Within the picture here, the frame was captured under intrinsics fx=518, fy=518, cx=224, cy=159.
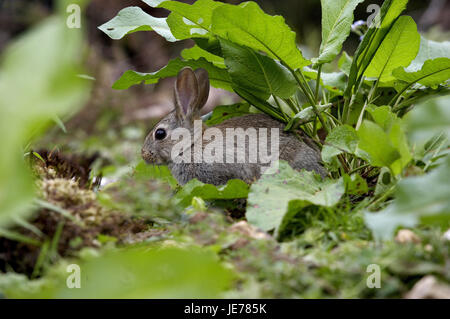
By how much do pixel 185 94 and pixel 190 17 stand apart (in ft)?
3.17

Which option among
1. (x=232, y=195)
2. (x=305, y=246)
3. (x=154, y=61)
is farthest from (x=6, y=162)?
(x=154, y=61)

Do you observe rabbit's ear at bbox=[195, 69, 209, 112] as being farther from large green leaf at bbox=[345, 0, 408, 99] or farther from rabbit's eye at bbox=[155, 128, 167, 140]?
large green leaf at bbox=[345, 0, 408, 99]

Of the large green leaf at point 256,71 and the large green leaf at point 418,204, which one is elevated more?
the large green leaf at point 256,71

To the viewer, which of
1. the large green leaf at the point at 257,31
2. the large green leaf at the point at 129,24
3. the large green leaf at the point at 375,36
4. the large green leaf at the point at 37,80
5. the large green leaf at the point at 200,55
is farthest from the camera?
the large green leaf at the point at 200,55

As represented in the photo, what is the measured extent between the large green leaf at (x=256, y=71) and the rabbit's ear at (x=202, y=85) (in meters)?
0.54

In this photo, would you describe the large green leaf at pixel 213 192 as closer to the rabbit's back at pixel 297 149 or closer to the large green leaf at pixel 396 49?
the rabbit's back at pixel 297 149

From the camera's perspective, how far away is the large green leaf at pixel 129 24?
145 inches

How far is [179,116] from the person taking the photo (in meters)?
4.45

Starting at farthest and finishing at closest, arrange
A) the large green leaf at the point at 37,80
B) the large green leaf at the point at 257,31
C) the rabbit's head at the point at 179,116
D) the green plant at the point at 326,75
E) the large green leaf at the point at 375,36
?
1. the rabbit's head at the point at 179,116
2. the large green leaf at the point at 375,36
3. the large green leaf at the point at 257,31
4. the green plant at the point at 326,75
5. the large green leaf at the point at 37,80

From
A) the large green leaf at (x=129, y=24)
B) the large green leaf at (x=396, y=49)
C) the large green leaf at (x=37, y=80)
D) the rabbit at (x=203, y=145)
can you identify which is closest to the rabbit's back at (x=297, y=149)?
the rabbit at (x=203, y=145)

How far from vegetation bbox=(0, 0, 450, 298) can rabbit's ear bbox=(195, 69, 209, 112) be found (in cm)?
8

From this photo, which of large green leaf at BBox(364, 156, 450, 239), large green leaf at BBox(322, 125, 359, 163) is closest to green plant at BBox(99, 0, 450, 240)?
large green leaf at BBox(322, 125, 359, 163)

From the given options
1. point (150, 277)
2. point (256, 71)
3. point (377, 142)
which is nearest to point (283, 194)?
point (377, 142)
